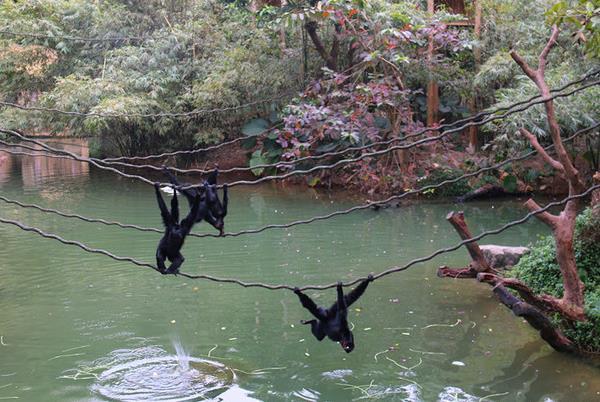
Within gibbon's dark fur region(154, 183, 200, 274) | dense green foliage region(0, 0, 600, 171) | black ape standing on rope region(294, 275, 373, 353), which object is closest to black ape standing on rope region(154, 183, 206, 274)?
gibbon's dark fur region(154, 183, 200, 274)

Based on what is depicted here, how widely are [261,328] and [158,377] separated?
1.30m

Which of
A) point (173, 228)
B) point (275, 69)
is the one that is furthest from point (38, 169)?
point (173, 228)

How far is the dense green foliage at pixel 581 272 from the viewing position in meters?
4.90

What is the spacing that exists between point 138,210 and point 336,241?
4399 millimetres

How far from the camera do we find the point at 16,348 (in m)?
5.50

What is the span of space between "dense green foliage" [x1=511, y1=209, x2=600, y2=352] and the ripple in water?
2.62 m

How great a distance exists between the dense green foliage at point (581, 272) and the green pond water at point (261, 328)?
262 millimetres

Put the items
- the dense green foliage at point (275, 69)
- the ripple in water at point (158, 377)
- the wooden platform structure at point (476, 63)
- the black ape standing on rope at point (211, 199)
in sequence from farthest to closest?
1. the wooden platform structure at point (476, 63)
2. the dense green foliage at point (275, 69)
3. the ripple in water at point (158, 377)
4. the black ape standing on rope at point (211, 199)

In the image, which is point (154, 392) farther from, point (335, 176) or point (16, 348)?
point (335, 176)

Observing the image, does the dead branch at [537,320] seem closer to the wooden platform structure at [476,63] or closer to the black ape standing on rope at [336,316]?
the black ape standing on rope at [336,316]

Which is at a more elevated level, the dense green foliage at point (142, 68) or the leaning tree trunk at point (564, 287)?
the dense green foliage at point (142, 68)

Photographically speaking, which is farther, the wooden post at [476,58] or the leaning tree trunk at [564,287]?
the wooden post at [476,58]

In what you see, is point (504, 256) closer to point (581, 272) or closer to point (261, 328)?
point (581, 272)

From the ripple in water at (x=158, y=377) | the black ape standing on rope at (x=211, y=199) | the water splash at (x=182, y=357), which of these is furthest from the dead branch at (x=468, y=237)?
the black ape standing on rope at (x=211, y=199)
